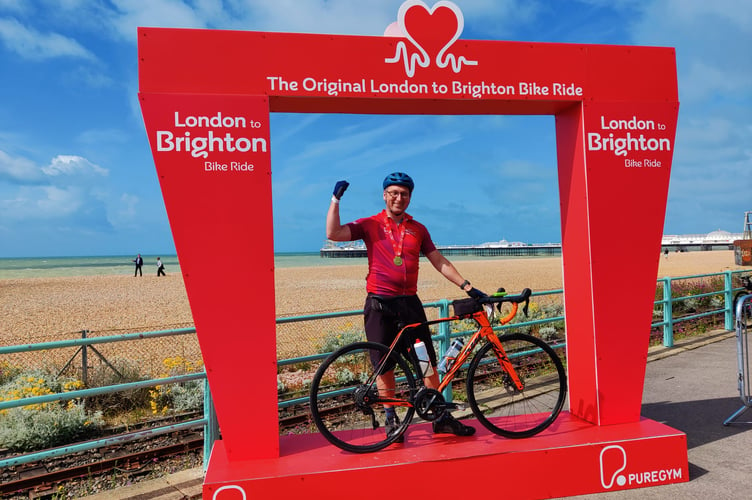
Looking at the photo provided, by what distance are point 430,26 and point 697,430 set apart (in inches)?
169

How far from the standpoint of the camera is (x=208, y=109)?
12.6 feet

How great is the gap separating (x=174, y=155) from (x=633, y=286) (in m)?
3.70

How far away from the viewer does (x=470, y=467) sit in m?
3.82

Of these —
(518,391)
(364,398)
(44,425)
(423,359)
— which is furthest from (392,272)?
(44,425)

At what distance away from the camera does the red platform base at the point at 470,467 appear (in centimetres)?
362

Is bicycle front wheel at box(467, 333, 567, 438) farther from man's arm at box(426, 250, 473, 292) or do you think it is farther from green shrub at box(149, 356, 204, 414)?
green shrub at box(149, 356, 204, 414)

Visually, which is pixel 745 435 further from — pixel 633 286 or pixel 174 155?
pixel 174 155

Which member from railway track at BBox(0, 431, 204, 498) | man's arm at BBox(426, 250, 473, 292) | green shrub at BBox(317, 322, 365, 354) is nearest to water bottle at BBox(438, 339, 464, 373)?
man's arm at BBox(426, 250, 473, 292)

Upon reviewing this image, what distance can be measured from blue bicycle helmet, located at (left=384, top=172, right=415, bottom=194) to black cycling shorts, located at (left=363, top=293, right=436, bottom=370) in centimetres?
84

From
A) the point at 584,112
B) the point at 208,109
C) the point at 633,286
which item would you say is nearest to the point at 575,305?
the point at 633,286

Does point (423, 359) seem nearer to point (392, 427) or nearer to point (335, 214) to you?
point (392, 427)

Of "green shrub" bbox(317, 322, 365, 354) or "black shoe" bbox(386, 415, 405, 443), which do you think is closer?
"black shoe" bbox(386, 415, 405, 443)

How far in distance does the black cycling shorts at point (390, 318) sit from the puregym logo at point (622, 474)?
5.25ft

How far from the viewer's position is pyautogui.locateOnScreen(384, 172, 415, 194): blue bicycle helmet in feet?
13.8
